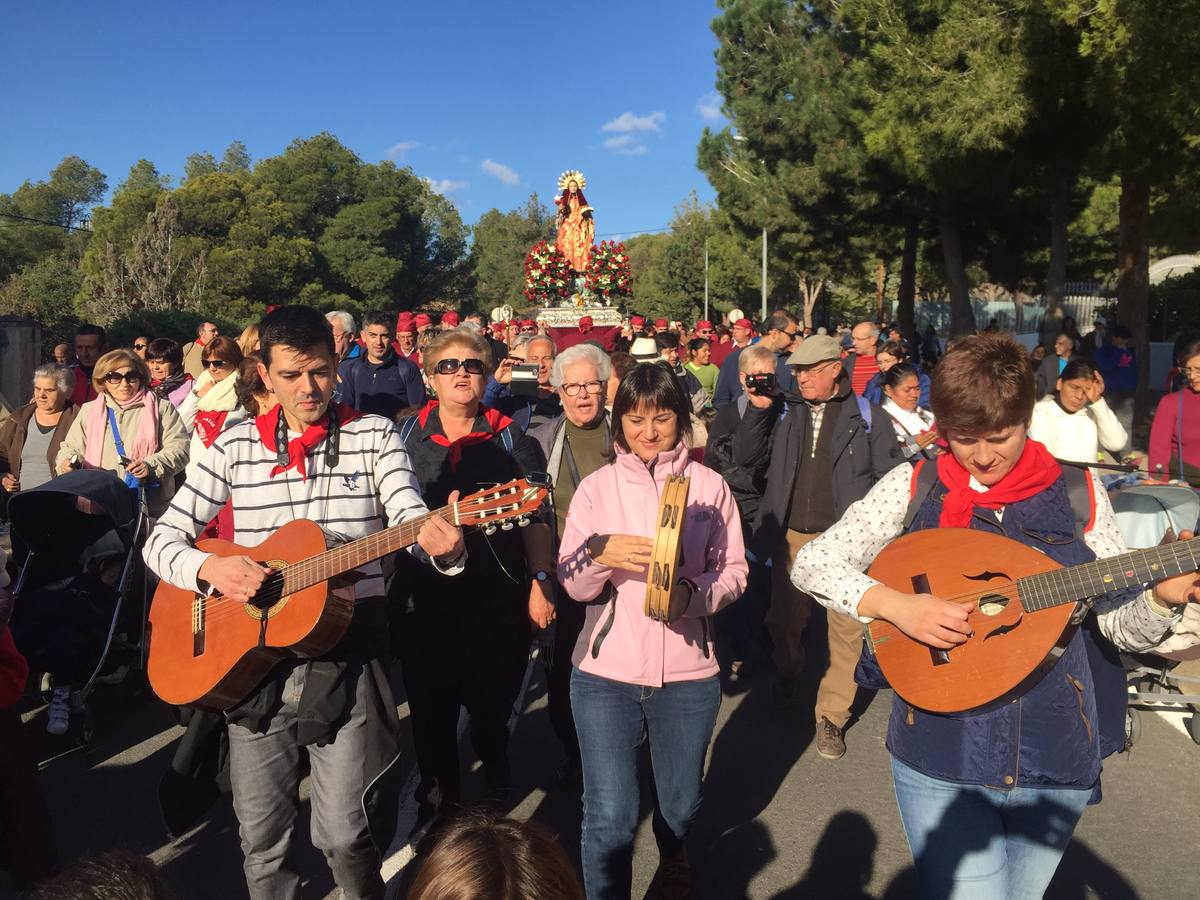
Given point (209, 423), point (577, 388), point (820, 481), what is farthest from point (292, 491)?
point (209, 423)

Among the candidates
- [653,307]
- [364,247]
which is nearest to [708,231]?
[653,307]

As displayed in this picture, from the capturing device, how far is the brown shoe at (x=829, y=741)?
16.3ft

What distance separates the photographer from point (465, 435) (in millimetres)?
4074

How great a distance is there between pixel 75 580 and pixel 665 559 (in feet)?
13.3

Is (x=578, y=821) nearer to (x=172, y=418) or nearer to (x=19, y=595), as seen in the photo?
(x=19, y=595)

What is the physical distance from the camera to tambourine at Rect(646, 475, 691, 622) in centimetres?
262

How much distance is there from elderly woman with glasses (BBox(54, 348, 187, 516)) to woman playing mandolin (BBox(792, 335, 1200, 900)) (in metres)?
5.14

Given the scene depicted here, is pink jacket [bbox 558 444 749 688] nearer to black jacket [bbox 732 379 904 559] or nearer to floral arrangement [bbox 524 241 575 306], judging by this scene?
black jacket [bbox 732 379 904 559]

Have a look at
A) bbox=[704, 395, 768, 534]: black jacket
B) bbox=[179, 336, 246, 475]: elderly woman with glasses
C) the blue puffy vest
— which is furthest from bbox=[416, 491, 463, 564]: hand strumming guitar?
bbox=[179, 336, 246, 475]: elderly woman with glasses

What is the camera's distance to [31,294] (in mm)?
40156

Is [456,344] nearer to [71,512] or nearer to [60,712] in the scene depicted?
[71,512]

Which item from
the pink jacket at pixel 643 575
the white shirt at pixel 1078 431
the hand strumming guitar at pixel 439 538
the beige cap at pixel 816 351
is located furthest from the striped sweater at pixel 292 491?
the white shirt at pixel 1078 431

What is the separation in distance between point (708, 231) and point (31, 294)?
41.8 metres

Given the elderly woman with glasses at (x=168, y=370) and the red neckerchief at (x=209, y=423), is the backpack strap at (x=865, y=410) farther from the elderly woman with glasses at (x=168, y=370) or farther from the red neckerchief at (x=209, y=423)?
the elderly woman with glasses at (x=168, y=370)
